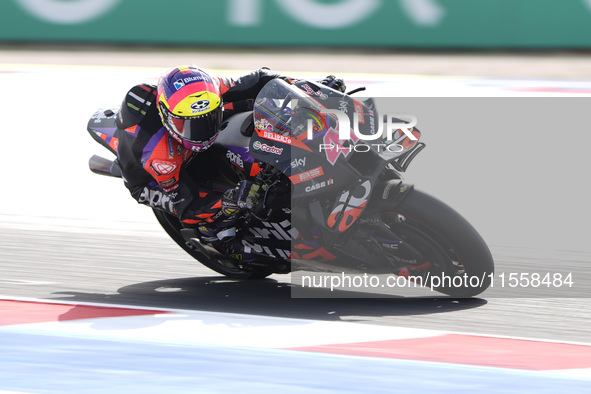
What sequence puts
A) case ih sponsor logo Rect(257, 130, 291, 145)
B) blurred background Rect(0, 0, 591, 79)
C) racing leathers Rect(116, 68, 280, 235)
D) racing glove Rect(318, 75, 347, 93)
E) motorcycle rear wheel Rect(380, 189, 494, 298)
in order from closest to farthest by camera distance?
motorcycle rear wheel Rect(380, 189, 494, 298), case ih sponsor logo Rect(257, 130, 291, 145), racing leathers Rect(116, 68, 280, 235), racing glove Rect(318, 75, 347, 93), blurred background Rect(0, 0, 591, 79)

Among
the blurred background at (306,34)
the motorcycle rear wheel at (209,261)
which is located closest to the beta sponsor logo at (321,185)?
the motorcycle rear wheel at (209,261)

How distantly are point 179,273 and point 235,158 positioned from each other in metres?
1.01

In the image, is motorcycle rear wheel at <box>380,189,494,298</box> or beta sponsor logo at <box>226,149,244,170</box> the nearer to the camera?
motorcycle rear wheel at <box>380,189,494,298</box>

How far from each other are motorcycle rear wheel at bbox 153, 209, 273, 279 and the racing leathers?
45 cm

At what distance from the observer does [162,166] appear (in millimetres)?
4645

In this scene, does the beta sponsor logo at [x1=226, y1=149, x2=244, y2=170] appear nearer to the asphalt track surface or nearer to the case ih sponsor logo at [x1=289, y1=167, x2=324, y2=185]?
the case ih sponsor logo at [x1=289, y1=167, x2=324, y2=185]

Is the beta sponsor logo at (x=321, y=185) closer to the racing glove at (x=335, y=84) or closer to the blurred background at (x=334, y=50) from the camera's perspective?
the racing glove at (x=335, y=84)

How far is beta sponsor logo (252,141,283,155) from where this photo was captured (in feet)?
14.7

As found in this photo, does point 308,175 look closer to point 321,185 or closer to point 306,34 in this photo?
point 321,185

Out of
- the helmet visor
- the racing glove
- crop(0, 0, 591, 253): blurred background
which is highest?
crop(0, 0, 591, 253): blurred background

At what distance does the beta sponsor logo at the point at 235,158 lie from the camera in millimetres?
4792

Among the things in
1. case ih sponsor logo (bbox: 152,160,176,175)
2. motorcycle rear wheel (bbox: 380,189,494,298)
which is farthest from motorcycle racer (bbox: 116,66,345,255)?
motorcycle rear wheel (bbox: 380,189,494,298)

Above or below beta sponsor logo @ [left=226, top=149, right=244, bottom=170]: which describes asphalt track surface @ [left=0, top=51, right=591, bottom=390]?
below

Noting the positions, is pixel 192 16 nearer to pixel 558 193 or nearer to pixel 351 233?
pixel 558 193
